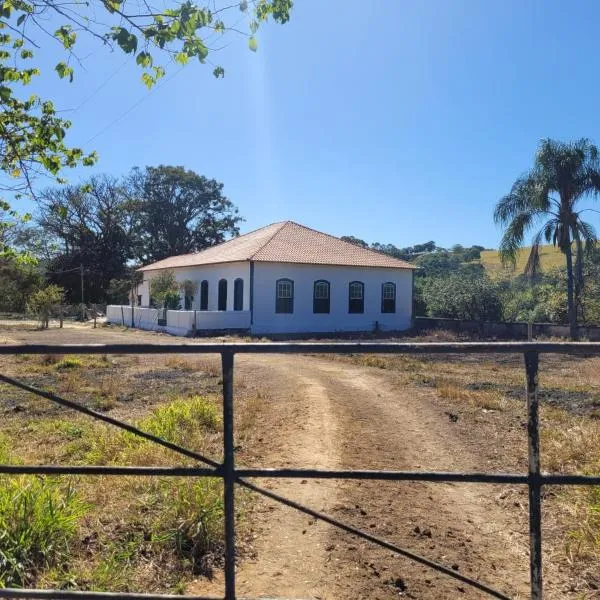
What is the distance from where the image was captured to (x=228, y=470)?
255cm

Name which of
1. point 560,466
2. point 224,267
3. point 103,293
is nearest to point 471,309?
point 224,267

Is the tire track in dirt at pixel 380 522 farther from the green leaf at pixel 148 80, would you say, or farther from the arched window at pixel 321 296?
the arched window at pixel 321 296

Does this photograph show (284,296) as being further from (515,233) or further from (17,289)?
(17,289)

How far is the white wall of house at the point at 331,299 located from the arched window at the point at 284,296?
0.18m

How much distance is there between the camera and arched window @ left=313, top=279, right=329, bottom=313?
29516 millimetres

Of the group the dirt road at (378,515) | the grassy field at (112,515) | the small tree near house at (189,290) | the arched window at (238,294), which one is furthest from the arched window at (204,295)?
the grassy field at (112,515)

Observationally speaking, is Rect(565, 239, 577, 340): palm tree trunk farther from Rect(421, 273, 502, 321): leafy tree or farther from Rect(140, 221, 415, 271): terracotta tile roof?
Rect(140, 221, 415, 271): terracotta tile roof

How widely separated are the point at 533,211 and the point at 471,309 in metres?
7.65

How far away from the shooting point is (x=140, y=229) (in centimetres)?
5459

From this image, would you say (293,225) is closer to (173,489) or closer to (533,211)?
(533,211)

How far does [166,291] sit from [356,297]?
1044cm

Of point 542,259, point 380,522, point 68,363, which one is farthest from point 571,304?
point 542,259

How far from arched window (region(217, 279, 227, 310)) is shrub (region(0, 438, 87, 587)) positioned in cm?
2616

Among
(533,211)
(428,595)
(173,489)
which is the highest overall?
(533,211)
